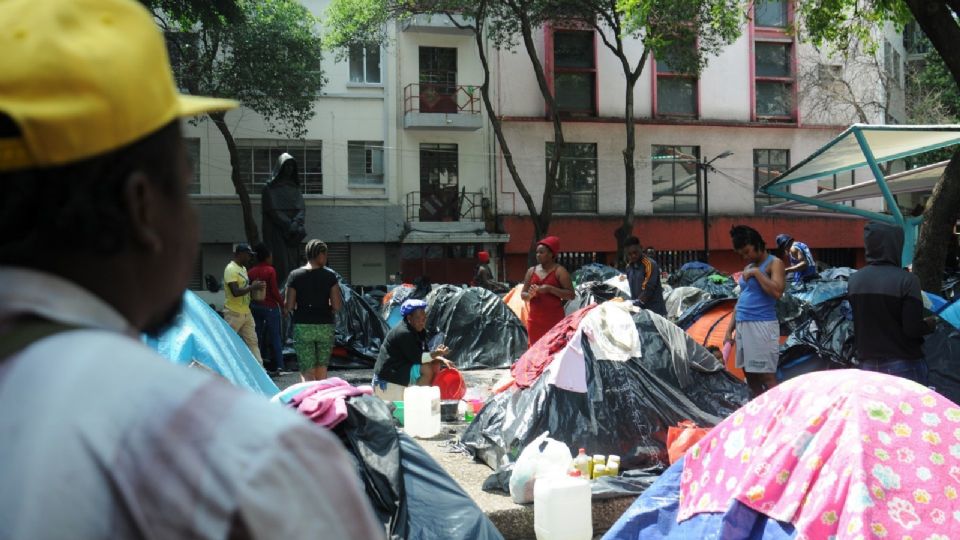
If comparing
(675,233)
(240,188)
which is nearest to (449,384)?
(240,188)

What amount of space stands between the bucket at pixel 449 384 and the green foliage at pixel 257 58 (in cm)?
1712

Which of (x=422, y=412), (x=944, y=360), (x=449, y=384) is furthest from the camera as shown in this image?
(x=449, y=384)

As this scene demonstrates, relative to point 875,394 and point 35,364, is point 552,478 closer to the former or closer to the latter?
point 875,394

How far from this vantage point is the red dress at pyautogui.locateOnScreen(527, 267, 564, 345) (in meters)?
8.83

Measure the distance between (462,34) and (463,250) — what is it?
6.74 metres

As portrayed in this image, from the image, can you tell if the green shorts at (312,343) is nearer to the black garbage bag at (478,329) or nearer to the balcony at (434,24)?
the black garbage bag at (478,329)

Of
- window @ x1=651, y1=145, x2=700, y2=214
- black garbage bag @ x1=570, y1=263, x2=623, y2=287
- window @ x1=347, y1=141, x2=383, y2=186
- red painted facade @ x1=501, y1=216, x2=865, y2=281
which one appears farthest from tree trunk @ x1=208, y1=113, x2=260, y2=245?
window @ x1=651, y1=145, x2=700, y2=214

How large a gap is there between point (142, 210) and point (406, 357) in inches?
293

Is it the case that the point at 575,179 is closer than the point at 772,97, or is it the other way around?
the point at 575,179

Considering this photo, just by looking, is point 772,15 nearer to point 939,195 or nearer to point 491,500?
point 939,195

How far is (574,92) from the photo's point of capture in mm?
31812

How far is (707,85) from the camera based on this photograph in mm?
32875

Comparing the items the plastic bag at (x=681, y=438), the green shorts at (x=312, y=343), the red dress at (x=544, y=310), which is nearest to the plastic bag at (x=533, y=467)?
the plastic bag at (x=681, y=438)

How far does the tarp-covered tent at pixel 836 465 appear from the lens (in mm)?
3316
